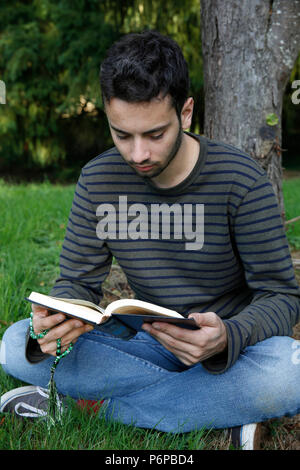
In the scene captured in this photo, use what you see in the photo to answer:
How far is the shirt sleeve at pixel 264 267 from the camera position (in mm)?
1732

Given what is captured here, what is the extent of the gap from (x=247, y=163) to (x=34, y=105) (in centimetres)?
833

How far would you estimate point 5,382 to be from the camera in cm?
214

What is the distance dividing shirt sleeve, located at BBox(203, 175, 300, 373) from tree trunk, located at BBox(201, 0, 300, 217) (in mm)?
1465

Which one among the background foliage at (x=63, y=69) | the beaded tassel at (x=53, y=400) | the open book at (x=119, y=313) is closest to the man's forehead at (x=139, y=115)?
the open book at (x=119, y=313)

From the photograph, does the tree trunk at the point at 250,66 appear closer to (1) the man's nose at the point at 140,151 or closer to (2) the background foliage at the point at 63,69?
(1) the man's nose at the point at 140,151

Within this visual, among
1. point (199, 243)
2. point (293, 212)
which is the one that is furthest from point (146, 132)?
point (293, 212)

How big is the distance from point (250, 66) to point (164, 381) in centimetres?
204

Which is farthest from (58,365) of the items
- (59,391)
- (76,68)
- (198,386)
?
(76,68)

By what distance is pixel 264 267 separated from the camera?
1.79 meters

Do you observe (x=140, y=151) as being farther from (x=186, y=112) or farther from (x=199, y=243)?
(x=199, y=243)

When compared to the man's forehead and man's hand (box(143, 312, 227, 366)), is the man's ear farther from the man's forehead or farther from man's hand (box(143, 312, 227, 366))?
man's hand (box(143, 312, 227, 366))

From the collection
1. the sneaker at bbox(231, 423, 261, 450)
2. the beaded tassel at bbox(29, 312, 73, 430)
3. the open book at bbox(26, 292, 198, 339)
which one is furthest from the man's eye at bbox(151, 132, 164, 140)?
the sneaker at bbox(231, 423, 261, 450)

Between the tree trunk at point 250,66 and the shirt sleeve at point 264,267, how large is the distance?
1465mm
